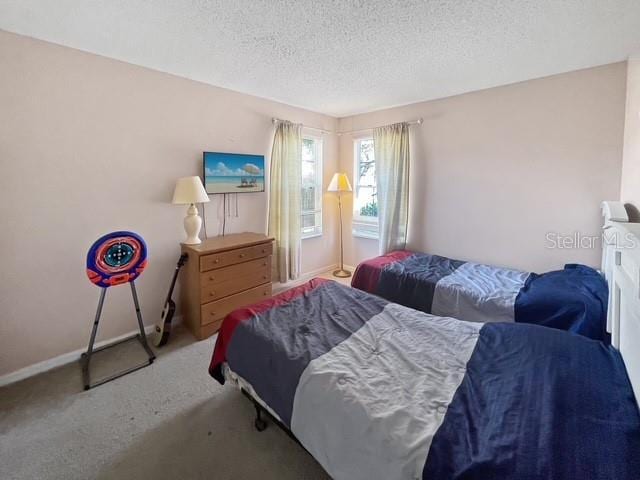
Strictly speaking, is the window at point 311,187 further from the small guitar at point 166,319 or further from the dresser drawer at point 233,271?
the small guitar at point 166,319

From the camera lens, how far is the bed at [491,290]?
1973mm

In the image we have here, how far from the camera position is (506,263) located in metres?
3.13

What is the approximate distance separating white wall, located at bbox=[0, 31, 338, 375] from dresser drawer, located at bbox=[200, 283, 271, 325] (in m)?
0.56

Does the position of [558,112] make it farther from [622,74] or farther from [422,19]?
[422,19]

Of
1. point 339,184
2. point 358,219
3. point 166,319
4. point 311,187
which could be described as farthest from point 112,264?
point 358,219

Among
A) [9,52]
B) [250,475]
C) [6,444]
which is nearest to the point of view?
[250,475]

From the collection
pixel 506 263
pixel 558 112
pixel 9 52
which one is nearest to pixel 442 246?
pixel 506 263

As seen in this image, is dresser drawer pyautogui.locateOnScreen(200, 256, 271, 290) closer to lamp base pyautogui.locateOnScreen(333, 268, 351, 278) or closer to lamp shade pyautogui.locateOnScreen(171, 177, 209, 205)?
lamp shade pyautogui.locateOnScreen(171, 177, 209, 205)

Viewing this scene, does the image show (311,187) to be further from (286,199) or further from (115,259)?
(115,259)

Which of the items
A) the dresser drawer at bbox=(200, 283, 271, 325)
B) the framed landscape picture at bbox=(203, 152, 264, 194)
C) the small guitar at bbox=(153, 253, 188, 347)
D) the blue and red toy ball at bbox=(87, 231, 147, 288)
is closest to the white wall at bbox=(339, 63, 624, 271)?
the framed landscape picture at bbox=(203, 152, 264, 194)

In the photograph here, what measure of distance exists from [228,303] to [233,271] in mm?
312

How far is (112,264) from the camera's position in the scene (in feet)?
6.93

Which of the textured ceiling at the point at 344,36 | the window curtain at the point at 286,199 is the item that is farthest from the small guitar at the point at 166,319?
the textured ceiling at the point at 344,36

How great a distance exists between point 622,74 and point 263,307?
341 centimetres
